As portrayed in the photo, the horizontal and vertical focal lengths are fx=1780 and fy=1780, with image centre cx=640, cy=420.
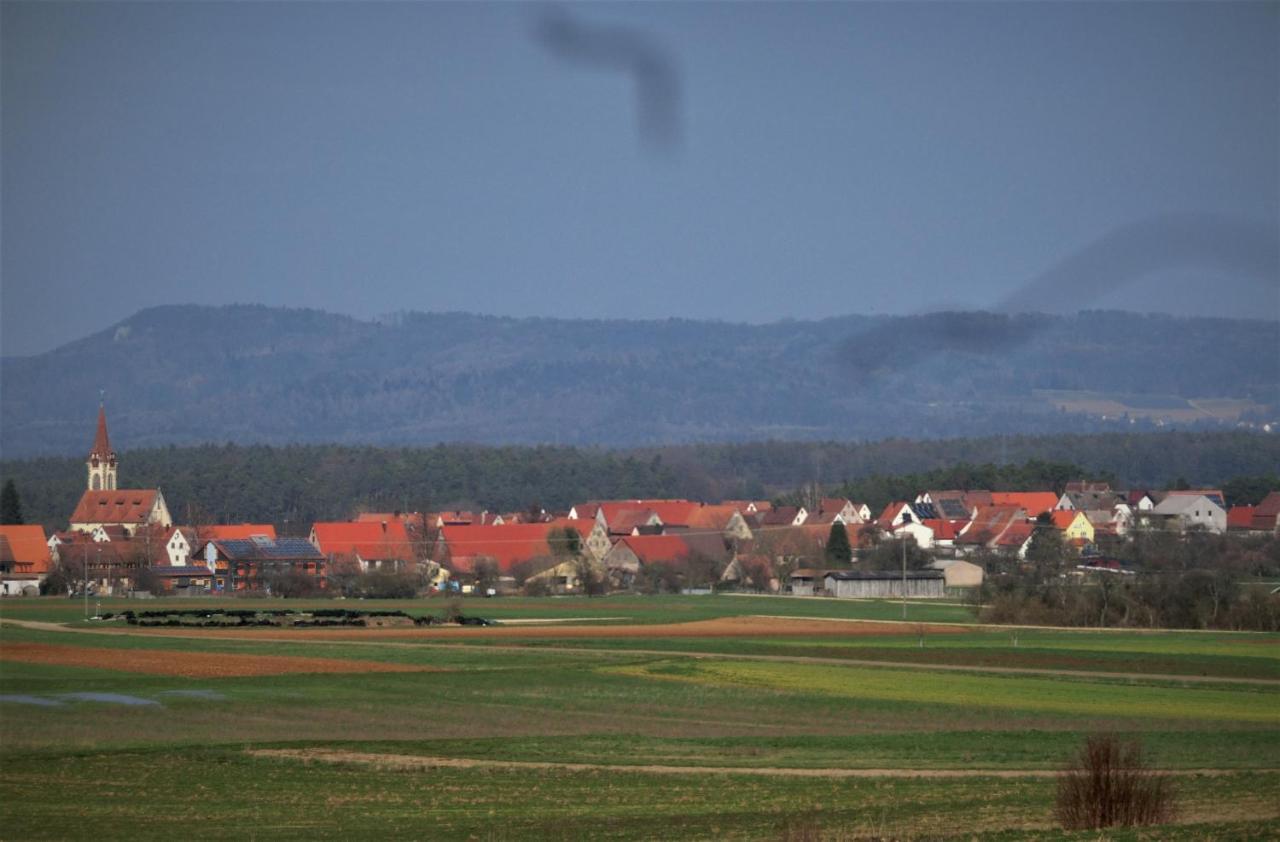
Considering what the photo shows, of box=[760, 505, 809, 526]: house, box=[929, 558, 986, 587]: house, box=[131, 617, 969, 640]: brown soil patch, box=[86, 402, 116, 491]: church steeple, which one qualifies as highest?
box=[86, 402, 116, 491]: church steeple

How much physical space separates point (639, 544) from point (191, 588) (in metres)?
29.6

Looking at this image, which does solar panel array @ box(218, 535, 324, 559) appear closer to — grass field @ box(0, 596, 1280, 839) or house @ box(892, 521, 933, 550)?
grass field @ box(0, 596, 1280, 839)

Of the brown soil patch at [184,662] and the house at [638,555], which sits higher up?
the house at [638,555]

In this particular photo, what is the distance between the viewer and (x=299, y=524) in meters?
173

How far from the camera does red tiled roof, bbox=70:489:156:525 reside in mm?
137375

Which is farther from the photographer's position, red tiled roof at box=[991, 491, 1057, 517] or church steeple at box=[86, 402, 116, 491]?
church steeple at box=[86, 402, 116, 491]

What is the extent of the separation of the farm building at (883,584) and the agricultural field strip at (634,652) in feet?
125

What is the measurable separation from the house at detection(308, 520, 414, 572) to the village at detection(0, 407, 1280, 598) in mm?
167

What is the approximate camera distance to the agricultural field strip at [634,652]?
51.7 m

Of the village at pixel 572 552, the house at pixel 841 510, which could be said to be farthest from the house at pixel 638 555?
the house at pixel 841 510

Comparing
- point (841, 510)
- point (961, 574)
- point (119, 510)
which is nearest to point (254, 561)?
point (119, 510)

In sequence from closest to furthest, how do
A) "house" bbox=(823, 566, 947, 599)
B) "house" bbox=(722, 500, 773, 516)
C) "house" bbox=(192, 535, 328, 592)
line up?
"house" bbox=(823, 566, 947, 599), "house" bbox=(192, 535, 328, 592), "house" bbox=(722, 500, 773, 516)

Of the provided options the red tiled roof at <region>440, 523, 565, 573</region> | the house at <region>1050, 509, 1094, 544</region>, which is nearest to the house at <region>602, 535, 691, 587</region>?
the red tiled roof at <region>440, 523, 565, 573</region>

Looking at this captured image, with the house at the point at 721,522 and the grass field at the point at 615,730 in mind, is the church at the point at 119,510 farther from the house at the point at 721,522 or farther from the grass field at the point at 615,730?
the grass field at the point at 615,730
